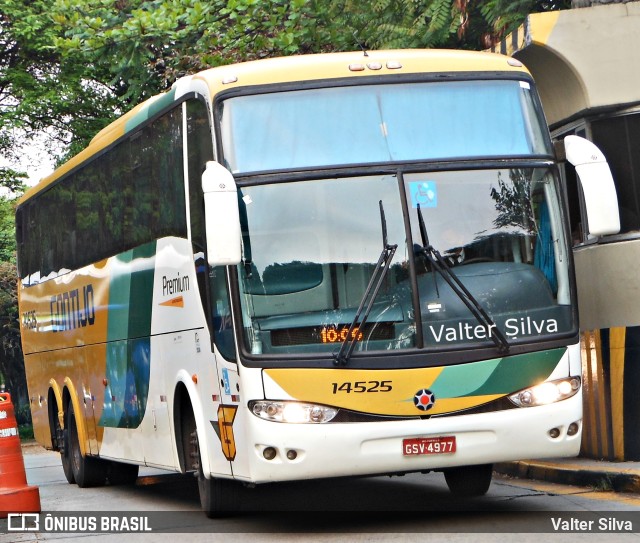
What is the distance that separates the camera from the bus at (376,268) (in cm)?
897

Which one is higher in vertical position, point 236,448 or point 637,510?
point 236,448

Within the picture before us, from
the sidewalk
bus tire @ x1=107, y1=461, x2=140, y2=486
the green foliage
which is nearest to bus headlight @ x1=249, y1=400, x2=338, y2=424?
the sidewalk

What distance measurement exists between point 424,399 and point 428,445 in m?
0.31

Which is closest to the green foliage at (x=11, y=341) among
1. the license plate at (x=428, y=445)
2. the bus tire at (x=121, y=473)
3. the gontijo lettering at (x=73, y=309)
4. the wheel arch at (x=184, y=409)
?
the gontijo lettering at (x=73, y=309)

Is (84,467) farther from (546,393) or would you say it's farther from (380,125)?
(546,393)

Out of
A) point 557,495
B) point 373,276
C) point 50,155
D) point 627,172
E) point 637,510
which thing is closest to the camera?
point 373,276

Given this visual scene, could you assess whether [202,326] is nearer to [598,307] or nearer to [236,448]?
[236,448]

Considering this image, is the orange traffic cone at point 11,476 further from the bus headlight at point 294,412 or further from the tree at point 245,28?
the tree at point 245,28

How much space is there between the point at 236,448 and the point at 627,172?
5.29m

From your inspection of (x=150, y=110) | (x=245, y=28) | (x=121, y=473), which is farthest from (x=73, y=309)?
(x=245, y=28)

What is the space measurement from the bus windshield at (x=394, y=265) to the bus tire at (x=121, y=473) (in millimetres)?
7429

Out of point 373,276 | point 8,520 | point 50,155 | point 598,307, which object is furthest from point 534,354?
point 50,155

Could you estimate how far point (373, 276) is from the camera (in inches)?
360

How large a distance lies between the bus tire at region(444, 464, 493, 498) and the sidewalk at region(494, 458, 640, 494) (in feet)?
3.04
